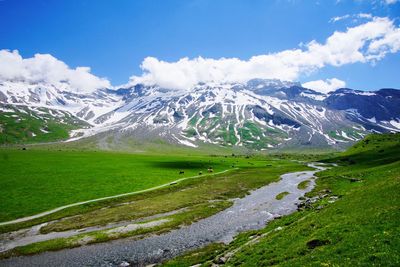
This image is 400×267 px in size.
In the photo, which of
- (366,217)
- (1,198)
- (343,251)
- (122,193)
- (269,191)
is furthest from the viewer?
(269,191)

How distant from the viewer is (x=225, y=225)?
57.7 meters

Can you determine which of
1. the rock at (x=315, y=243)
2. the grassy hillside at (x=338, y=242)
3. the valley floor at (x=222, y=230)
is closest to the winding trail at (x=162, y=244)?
the valley floor at (x=222, y=230)

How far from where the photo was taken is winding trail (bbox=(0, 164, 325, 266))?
4291cm

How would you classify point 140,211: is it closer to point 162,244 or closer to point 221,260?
point 162,244

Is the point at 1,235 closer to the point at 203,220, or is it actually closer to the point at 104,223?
the point at 104,223

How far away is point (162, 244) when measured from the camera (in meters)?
48.7

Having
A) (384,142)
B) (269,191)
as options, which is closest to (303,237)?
(269,191)

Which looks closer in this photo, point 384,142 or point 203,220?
point 203,220

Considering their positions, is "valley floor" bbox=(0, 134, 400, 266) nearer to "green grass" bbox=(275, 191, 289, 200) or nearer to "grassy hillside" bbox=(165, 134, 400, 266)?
"grassy hillside" bbox=(165, 134, 400, 266)

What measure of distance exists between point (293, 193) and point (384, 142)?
127m

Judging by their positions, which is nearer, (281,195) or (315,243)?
(315,243)

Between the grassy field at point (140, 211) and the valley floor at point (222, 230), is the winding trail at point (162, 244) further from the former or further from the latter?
the grassy field at point (140, 211)

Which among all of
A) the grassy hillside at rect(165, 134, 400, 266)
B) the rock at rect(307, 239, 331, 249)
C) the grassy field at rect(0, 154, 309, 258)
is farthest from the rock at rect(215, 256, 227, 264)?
the grassy field at rect(0, 154, 309, 258)

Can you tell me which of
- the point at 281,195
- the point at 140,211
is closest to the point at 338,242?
the point at 140,211
